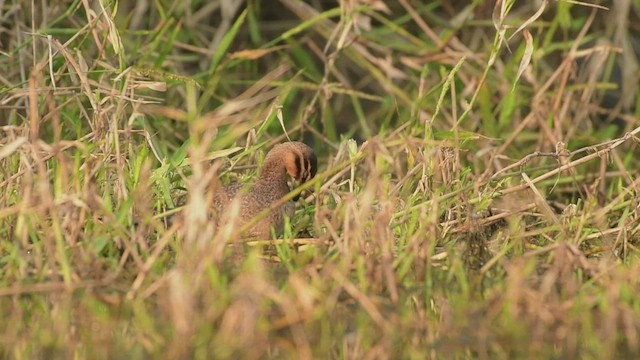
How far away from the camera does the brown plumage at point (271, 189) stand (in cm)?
418

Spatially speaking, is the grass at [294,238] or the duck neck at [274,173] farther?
the duck neck at [274,173]

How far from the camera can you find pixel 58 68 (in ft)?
16.2

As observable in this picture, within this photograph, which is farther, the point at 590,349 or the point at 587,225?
the point at 587,225

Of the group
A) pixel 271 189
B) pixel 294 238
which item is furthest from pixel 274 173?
pixel 294 238

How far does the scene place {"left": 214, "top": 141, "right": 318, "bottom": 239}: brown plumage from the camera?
418 cm

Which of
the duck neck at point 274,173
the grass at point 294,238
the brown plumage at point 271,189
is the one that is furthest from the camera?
the duck neck at point 274,173

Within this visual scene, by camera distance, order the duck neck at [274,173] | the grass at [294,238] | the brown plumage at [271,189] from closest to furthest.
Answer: the grass at [294,238] < the brown plumage at [271,189] < the duck neck at [274,173]

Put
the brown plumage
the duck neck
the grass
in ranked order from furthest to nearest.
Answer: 1. the duck neck
2. the brown plumage
3. the grass

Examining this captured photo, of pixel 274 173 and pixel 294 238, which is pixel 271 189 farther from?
pixel 294 238

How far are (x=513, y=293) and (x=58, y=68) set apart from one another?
2.28 meters

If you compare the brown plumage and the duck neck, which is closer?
A: the brown plumage

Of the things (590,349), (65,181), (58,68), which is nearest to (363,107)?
(58,68)

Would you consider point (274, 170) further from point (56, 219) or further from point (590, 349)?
point (590, 349)

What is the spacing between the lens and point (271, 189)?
4.43 m
